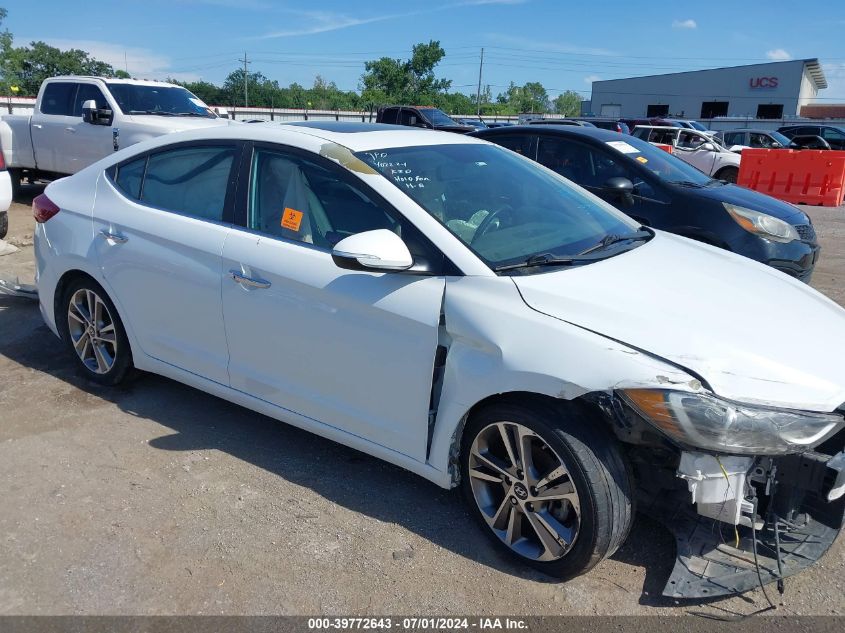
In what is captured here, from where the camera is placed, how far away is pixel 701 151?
686 inches

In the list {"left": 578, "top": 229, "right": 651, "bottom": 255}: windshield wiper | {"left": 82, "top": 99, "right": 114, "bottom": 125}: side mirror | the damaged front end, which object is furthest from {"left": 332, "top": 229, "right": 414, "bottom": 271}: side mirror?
{"left": 82, "top": 99, "right": 114, "bottom": 125}: side mirror

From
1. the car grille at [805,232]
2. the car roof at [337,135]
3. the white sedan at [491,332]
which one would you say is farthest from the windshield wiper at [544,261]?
the car grille at [805,232]

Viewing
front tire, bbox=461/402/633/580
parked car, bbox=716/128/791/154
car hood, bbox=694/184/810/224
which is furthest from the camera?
parked car, bbox=716/128/791/154

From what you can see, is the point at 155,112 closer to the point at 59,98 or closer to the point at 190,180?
the point at 59,98

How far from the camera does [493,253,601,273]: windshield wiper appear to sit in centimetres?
292

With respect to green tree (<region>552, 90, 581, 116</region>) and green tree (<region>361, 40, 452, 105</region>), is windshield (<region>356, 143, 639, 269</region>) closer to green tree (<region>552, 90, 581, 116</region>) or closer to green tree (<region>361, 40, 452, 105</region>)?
green tree (<region>361, 40, 452, 105</region>)

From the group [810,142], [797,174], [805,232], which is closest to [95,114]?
[805,232]

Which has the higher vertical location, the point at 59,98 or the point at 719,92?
the point at 719,92

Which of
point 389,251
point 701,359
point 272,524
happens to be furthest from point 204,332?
point 701,359

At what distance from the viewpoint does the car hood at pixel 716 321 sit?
2.47 metres

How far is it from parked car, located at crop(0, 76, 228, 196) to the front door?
733 centimetres

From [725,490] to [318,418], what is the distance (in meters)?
1.76

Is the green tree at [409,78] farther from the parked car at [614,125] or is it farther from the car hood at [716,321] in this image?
the car hood at [716,321]

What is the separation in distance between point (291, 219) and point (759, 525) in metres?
2.37
